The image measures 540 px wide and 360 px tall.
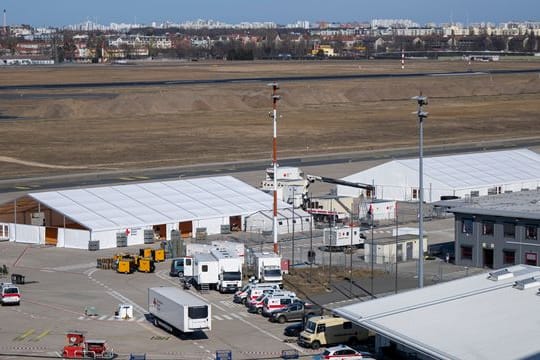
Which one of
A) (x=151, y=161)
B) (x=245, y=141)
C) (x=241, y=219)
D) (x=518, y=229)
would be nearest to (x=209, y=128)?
(x=245, y=141)

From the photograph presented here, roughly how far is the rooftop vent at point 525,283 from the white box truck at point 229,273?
14077mm

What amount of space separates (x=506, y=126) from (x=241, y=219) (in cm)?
6836

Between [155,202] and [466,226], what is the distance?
19.6 meters

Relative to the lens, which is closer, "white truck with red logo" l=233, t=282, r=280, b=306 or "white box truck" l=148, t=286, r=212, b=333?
"white box truck" l=148, t=286, r=212, b=333

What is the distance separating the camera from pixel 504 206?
55156 mm

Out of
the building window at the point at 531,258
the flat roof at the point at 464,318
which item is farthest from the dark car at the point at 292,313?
the building window at the point at 531,258

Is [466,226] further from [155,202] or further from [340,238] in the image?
[155,202]

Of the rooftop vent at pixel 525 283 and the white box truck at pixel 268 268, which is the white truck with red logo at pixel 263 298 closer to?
the white box truck at pixel 268 268

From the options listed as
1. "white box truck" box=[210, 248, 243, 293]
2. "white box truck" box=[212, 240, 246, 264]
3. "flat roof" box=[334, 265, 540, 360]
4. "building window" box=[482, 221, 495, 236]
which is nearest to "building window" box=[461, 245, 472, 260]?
"building window" box=[482, 221, 495, 236]

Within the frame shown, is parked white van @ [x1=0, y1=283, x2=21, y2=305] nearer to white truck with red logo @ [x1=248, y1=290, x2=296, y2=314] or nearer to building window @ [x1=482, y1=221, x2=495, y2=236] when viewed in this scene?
white truck with red logo @ [x1=248, y1=290, x2=296, y2=314]

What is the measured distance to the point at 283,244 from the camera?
61688 millimetres

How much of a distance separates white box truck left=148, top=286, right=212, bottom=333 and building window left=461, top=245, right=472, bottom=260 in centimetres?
1731

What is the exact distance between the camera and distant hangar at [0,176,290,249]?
61344 millimetres

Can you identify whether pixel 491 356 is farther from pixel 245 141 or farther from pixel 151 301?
pixel 245 141
